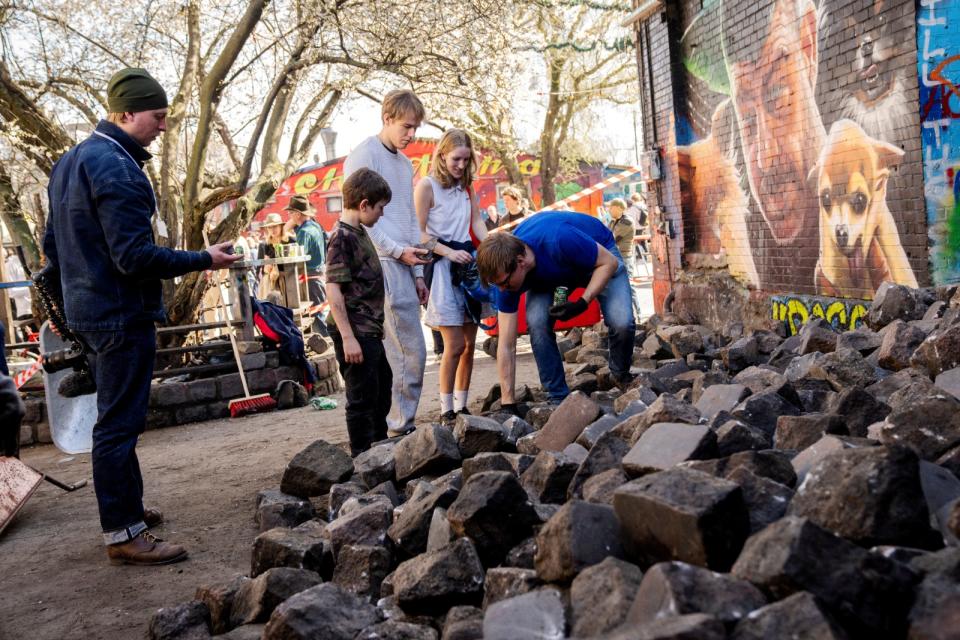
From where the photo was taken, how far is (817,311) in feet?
A: 24.8

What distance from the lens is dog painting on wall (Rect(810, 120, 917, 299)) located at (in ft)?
21.8

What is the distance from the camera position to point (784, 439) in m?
3.48

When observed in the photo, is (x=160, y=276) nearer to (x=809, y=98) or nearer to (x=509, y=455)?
(x=509, y=455)

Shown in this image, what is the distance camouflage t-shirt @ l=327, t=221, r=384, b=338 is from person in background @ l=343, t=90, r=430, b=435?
168 mm

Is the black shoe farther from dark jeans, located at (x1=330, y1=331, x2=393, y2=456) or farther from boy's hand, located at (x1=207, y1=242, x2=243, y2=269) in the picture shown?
boy's hand, located at (x1=207, y1=242, x2=243, y2=269)

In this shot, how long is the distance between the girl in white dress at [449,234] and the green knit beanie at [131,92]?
177 cm

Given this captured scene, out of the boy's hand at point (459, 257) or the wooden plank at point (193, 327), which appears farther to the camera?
the wooden plank at point (193, 327)

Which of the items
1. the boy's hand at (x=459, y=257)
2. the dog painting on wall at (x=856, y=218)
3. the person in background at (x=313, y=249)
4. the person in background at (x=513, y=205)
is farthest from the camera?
the person in background at (x=313, y=249)

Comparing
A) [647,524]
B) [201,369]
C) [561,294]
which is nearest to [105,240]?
[647,524]

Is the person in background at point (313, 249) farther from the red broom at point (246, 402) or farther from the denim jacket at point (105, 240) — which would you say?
the denim jacket at point (105, 240)

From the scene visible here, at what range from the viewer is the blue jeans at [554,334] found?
214 inches

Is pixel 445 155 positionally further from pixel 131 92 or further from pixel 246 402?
pixel 246 402

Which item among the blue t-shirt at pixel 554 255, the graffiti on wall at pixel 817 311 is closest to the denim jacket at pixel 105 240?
the blue t-shirt at pixel 554 255

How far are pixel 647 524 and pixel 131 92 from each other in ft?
9.40
